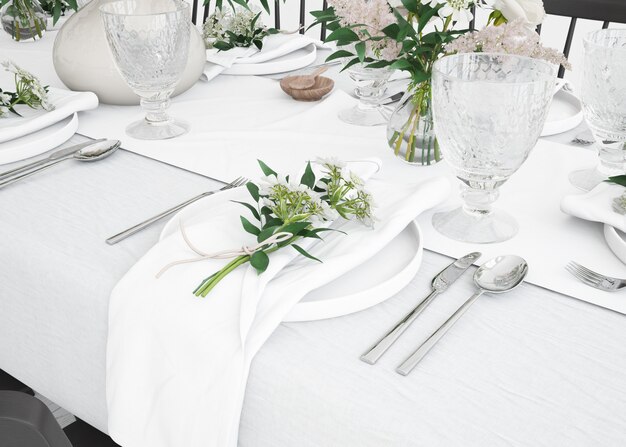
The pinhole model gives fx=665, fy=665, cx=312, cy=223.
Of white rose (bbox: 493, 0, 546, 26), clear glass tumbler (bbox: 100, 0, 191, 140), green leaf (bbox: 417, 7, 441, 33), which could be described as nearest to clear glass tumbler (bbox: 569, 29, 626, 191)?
white rose (bbox: 493, 0, 546, 26)

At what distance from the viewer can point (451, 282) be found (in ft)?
2.05

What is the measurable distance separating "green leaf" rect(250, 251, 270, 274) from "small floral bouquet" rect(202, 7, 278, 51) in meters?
0.83

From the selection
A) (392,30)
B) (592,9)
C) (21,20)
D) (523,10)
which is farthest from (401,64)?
(21,20)

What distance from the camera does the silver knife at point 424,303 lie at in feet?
1.73

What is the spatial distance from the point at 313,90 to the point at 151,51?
0.99 ft

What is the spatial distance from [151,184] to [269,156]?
0.17 meters

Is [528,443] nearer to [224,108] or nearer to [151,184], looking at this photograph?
[151,184]

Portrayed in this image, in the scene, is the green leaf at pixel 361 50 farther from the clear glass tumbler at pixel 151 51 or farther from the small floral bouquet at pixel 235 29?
the small floral bouquet at pixel 235 29

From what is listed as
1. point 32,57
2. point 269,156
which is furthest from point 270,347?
point 32,57

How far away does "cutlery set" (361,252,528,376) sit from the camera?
52 cm

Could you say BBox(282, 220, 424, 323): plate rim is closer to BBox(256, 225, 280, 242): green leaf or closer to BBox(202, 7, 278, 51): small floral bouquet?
BBox(256, 225, 280, 242): green leaf

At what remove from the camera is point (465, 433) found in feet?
1.52

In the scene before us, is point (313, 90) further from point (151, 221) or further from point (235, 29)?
point (151, 221)


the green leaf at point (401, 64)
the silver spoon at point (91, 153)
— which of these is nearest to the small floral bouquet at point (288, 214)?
the green leaf at point (401, 64)
